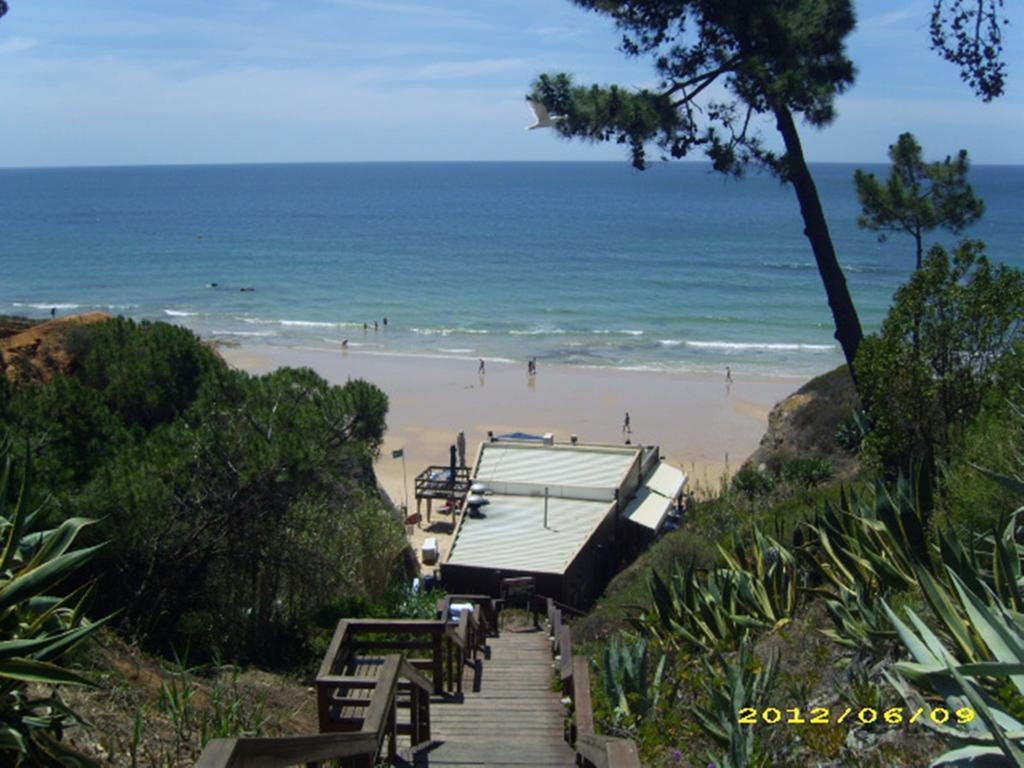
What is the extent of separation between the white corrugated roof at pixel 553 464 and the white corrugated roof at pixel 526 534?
1.96 feet

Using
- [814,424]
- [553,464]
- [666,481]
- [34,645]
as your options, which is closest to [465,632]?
[34,645]

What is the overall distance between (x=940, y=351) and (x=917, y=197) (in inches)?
406

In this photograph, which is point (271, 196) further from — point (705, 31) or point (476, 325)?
point (705, 31)

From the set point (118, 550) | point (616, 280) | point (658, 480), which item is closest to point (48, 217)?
point (616, 280)

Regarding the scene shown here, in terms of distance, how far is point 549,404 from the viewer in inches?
1332

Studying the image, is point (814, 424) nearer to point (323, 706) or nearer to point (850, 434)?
point (850, 434)

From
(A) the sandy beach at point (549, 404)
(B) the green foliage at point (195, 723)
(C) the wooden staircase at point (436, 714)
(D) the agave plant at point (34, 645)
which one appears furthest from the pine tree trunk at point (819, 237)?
(D) the agave plant at point (34, 645)

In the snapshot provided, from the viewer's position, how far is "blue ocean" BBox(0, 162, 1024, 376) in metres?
46.0

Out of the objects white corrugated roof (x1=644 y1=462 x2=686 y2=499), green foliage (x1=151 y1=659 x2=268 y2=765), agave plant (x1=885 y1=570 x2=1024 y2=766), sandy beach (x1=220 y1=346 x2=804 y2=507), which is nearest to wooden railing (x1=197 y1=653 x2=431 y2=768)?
green foliage (x1=151 y1=659 x2=268 y2=765)

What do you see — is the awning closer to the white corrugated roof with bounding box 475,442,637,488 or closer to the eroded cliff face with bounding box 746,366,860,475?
the white corrugated roof with bounding box 475,442,637,488

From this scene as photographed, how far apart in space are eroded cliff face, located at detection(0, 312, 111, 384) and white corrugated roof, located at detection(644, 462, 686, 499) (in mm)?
10307

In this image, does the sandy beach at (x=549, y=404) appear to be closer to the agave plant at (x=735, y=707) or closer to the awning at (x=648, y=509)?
the awning at (x=648, y=509)

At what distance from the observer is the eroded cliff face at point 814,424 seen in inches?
758

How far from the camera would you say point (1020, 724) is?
10.9 feet
